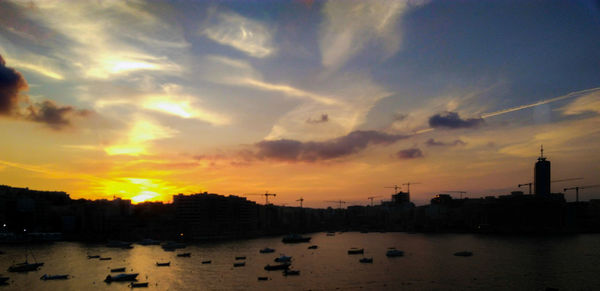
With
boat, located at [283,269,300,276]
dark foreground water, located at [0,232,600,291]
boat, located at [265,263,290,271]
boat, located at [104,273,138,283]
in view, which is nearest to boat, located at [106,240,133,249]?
dark foreground water, located at [0,232,600,291]

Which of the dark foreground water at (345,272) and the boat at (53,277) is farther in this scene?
the boat at (53,277)

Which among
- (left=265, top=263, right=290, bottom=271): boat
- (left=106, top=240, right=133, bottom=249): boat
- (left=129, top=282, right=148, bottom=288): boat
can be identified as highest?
(left=265, top=263, right=290, bottom=271): boat

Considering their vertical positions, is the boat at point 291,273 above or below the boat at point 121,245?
above

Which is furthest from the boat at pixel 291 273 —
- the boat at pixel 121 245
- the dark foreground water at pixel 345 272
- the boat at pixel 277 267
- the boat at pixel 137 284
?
the boat at pixel 121 245

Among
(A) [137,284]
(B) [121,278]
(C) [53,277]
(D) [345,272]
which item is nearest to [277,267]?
(D) [345,272]

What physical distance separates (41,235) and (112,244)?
47.7 meters

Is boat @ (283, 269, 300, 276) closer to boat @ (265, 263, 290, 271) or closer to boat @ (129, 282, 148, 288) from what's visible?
boat @ (265, 263, 290, 271)

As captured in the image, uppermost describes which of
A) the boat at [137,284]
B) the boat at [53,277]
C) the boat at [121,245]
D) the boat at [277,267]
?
the boat at [277,267]

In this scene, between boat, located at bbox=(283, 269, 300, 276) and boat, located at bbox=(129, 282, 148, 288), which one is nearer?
boat, located at bbox=(129, 282, 148, 288)

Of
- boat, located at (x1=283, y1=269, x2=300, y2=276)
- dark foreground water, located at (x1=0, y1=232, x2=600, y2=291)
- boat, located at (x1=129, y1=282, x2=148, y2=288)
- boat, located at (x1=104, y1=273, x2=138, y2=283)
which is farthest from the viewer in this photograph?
boat, located at (x1=283, y1=269, x2=300, y2=276)

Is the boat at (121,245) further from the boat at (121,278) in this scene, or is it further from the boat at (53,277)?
the boat at (121,278)

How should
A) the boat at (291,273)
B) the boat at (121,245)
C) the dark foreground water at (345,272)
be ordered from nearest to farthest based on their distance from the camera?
1. the dark foreground water at (345,272)
2. the boat at (291,273)
3. the boat at (121,245)

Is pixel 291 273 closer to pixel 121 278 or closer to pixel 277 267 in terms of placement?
pixel 277 267

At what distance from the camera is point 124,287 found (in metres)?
70.7
